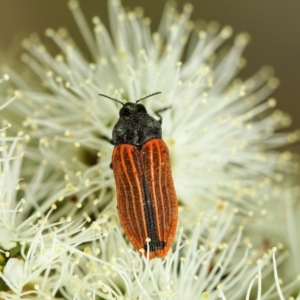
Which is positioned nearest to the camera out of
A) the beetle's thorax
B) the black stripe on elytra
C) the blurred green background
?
the black stripe on elytra

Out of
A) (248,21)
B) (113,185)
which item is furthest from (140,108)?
(248,21)

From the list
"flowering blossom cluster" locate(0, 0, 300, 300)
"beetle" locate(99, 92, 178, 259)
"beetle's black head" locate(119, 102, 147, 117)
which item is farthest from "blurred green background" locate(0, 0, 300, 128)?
"beetle" locate(99, 92, 178, 259)

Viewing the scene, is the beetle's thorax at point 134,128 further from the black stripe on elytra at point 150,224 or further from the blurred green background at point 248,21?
the blurred green background at point 248,21

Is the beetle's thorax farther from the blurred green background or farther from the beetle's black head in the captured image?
the blurred green background

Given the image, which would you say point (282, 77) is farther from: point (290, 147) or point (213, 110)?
point (213, 110)

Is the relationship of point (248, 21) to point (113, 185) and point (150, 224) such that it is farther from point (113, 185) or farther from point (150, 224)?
point (150, 224)

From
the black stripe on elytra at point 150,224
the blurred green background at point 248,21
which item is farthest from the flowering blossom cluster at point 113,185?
Result: the blurred green background at point 248,21

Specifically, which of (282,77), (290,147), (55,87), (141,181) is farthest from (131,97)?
(282,77)

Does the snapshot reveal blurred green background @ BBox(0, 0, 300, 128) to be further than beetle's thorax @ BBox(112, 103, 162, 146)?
Yes
